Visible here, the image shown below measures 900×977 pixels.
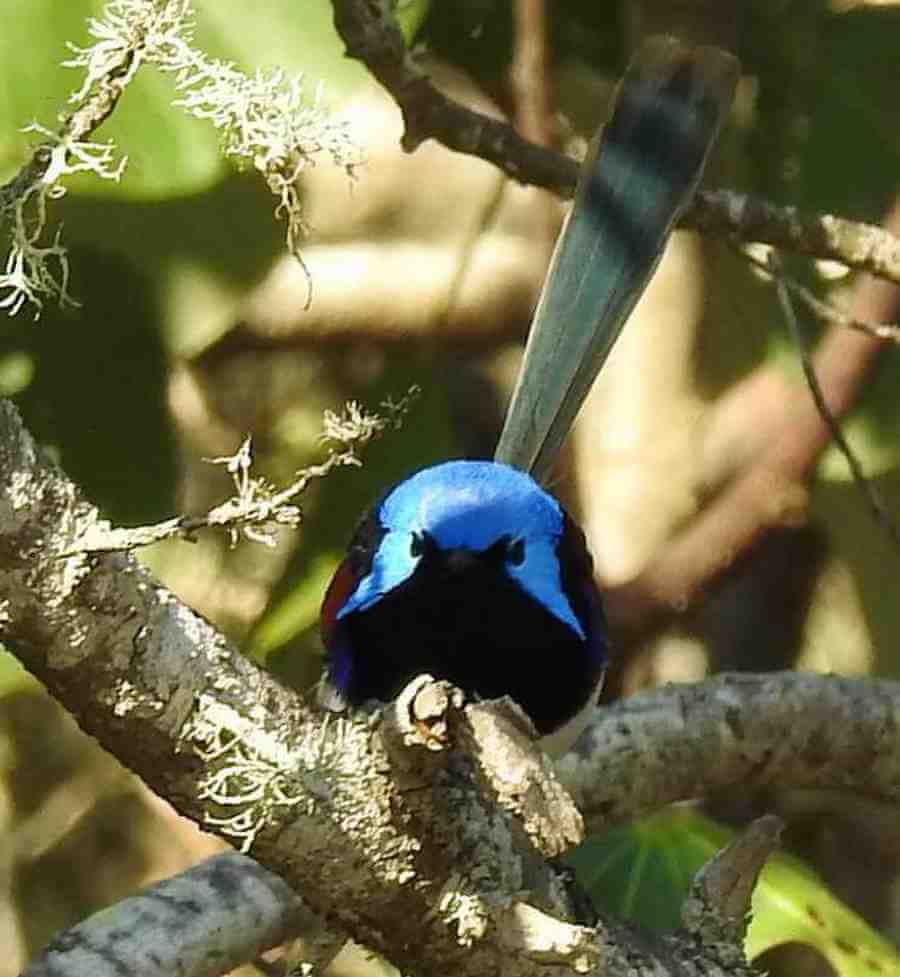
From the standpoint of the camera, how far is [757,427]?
214 cm

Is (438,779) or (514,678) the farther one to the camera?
(514,678)

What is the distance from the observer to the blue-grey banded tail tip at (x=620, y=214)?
148 cm

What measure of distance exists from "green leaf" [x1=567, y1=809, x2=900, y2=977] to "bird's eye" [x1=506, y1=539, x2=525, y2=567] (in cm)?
52

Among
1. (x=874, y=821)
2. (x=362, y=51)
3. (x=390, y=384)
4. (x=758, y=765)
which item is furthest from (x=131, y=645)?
(x=874, y=821)

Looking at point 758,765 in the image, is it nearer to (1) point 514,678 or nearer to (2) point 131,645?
(1) point 514,678

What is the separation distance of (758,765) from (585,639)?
30 centimetres

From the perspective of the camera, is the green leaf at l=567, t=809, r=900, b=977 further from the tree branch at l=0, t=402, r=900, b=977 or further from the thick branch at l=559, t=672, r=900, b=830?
the tree branch at l=0, t=402, r=900, b=977

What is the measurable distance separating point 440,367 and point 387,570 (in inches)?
37.7

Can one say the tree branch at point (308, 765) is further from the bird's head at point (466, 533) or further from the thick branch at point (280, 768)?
the bird's head at point (466, 533)

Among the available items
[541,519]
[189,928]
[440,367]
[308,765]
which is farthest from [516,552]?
[440,367]

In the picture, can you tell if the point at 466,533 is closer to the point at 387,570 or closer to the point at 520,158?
the point at 387,570

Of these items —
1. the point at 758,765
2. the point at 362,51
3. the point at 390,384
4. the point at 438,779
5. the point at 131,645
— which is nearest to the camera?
the point at 131,645

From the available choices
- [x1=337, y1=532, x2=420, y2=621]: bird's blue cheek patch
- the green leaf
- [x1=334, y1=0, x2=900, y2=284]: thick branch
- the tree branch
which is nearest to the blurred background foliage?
the green leaf

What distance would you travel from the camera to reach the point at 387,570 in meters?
1.29
